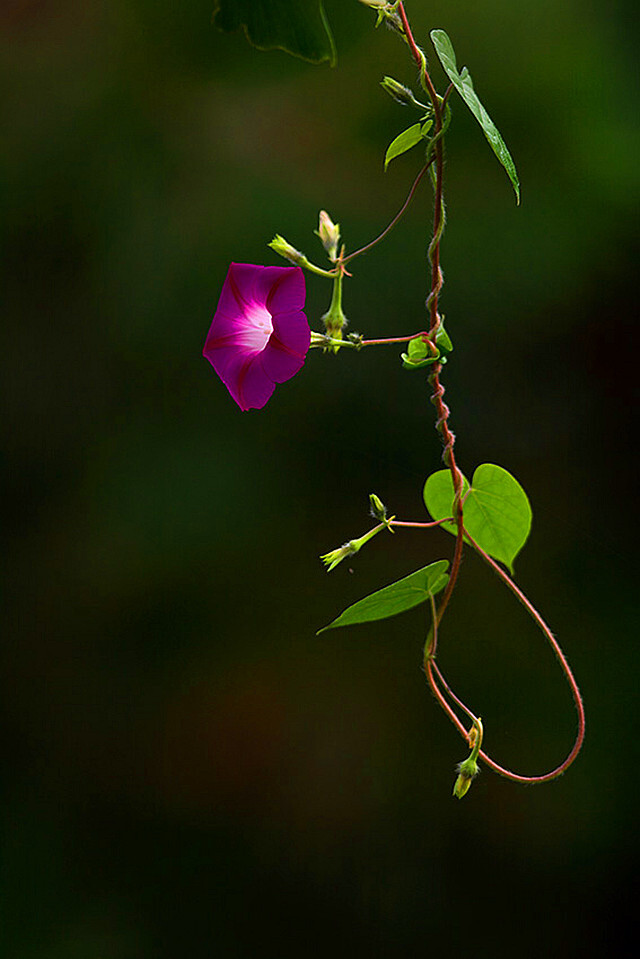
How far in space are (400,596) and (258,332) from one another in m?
0.16

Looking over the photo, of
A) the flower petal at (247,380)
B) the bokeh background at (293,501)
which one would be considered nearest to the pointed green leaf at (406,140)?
the flower petal at (247,380)

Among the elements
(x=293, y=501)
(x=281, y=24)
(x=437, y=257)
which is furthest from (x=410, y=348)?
(x=293, y=501)

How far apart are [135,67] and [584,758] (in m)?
0.98

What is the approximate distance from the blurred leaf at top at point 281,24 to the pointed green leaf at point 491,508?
0.71ft

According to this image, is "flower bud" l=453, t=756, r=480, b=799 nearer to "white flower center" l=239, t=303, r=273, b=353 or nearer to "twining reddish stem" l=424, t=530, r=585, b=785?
"twining reddish stem" l=424, t=530, r=585, b=785

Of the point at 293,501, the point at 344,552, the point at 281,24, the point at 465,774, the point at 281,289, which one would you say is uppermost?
the point at 281,24

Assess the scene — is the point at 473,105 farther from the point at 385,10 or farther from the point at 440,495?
the point at 440,495

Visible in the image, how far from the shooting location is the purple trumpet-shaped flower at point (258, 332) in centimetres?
40

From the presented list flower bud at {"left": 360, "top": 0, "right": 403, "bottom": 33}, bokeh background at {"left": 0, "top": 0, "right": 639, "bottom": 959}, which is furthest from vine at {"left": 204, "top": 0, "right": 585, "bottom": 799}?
bokeh background at {"left": 0, "top": 0, "right": 639, "bottom": 959}

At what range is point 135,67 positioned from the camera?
41.0 inches

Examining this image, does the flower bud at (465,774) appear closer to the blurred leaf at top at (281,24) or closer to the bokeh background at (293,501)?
the blurred leaf at top at (281,24)

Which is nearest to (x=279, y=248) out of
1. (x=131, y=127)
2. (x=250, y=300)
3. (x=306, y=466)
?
(x=250, y=300)

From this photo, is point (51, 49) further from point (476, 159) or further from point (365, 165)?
point (476, 159)

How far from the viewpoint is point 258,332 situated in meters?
0.46
